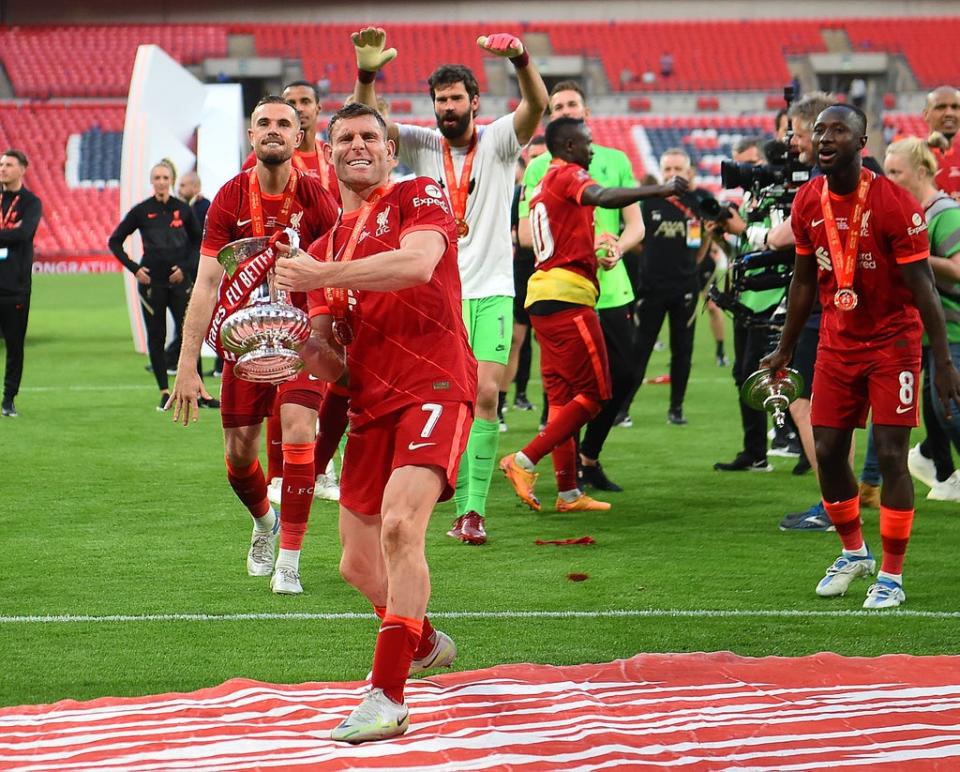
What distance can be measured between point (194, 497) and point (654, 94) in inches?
1453

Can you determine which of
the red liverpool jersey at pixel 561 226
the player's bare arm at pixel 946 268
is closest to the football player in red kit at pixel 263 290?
the red liverpool jersey at pixel 561 226

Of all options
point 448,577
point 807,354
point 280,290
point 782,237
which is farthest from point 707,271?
point 280,290

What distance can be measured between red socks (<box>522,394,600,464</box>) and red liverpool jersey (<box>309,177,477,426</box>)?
3255mm

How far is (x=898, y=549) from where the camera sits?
573 cm

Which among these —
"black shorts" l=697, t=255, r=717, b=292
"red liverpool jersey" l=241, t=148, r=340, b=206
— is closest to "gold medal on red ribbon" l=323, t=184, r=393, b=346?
"red liverpool jersey" l=241, t=148, r=340, b=206

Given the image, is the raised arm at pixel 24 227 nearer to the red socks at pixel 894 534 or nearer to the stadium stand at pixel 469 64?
the red socks at pixel 894 534

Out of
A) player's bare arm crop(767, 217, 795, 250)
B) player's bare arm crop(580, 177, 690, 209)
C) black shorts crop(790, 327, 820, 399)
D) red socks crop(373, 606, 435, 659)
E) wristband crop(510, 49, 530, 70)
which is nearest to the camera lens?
red socks crop(373, 606, 435, 659)

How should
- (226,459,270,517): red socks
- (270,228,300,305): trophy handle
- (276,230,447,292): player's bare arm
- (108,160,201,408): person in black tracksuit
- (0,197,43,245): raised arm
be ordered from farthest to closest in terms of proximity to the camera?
(108,160,201,408): person in black tracksuit → (0,197,43,245): raised arm → (226,459,270,517): red socks → (270,228,300,305): trophy handle → (276,230,447,292): player's bare arm

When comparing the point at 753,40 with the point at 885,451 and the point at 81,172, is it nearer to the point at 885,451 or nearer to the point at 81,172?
the point at 81,172

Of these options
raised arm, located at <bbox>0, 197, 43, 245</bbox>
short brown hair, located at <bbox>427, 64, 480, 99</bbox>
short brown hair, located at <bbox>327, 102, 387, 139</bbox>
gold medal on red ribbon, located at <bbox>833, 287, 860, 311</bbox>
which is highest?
short brown hair, located at <bbox>427, 64, 480, 99</bbox>

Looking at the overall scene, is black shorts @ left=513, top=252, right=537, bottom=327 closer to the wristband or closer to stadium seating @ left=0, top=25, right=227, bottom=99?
the wristband

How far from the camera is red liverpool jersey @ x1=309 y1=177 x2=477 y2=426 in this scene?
4.35 metres

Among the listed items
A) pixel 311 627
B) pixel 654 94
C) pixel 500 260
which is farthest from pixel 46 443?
pixel 654 94

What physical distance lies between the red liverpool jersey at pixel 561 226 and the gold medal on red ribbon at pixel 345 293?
3.29m
